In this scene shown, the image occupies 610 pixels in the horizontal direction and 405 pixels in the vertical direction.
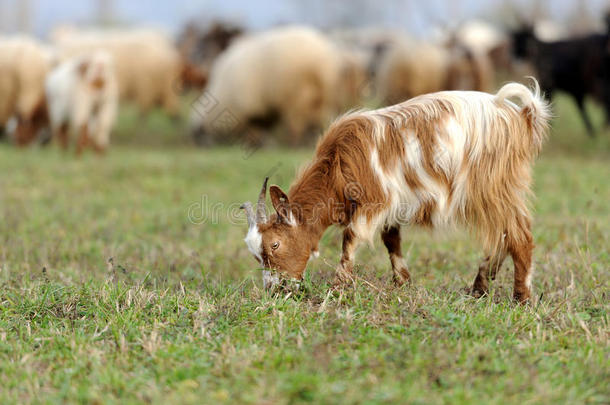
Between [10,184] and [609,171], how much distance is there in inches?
299

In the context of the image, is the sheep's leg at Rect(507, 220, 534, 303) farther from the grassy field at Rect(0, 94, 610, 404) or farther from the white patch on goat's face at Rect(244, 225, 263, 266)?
the white patch on goat's face at Rect(244, 225, 263, 266)

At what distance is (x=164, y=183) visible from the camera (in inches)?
360

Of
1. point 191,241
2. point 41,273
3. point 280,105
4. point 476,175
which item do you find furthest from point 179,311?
point 280,105

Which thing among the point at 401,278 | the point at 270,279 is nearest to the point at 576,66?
the point at 401,278

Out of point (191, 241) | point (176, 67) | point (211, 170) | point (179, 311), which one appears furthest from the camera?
point (176, 67)

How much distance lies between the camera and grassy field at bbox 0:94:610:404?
3021 mm

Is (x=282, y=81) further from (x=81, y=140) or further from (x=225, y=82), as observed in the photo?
(x=81, y=140)

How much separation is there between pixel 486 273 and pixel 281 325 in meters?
1.54

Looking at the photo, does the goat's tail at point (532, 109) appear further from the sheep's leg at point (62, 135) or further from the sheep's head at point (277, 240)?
the sheep's leg at point (62, 135)

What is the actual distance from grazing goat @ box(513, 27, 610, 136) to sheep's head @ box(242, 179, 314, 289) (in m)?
8.52

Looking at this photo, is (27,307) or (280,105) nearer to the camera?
(27,307)

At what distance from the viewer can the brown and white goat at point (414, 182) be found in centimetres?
405

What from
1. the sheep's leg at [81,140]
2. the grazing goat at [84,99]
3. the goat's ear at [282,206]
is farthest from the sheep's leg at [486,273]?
the sheep's leg at [81,140]

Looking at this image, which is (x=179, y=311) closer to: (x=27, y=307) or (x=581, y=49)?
(x=27, y=307)
